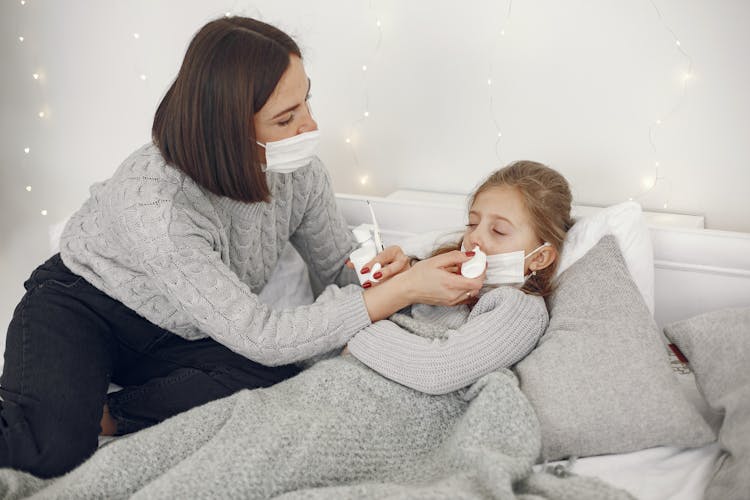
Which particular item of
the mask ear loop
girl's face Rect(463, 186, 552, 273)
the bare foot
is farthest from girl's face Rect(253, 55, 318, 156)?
the bare foot

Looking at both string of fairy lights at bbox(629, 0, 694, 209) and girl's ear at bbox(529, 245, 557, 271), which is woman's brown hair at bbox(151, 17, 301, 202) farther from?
string of fairy lights at bbox(629, 0, 694, 209)

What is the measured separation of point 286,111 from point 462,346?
1.92ft

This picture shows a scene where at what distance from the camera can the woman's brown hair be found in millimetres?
1463

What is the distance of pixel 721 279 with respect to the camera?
1.76 m

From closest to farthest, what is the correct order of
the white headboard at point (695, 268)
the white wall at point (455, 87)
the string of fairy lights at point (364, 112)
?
1. the white headboard at point (695, 268)
2. the white wall at point (455, 87)
3. the string of fairy lights at point (364, 112)

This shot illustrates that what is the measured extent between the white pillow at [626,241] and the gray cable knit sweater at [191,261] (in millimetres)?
494

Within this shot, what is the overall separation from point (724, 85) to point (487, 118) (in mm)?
586

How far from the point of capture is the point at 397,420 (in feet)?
4.58

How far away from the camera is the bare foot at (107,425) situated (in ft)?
5.43

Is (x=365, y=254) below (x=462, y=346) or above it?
above

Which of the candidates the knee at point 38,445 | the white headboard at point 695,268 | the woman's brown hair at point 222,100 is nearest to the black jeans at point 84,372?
the knee at point 38,445

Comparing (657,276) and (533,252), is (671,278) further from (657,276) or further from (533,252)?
(533,252)

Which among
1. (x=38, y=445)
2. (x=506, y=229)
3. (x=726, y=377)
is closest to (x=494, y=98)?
(x=506, y=229)

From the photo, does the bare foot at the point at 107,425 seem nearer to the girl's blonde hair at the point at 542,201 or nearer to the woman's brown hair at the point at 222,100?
the woman's brown hair at the point at 222,100
